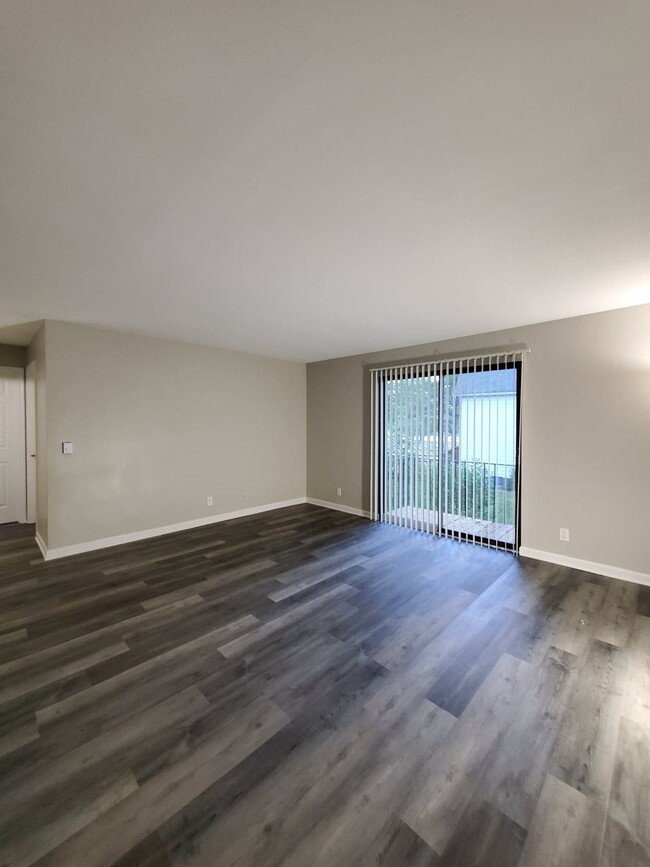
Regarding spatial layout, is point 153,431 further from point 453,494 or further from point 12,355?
point 453,494

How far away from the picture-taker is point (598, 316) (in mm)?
3314

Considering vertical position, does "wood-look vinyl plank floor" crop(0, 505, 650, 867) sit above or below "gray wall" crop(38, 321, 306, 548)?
below

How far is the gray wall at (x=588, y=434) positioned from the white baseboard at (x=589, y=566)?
0.05m

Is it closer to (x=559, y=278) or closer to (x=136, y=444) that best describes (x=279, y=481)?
(x=136, y=444)

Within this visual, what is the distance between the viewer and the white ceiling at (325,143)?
921 mm

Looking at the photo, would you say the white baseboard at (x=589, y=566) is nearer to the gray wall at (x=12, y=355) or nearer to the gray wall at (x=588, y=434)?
the gray wall at (x=588, y=434)

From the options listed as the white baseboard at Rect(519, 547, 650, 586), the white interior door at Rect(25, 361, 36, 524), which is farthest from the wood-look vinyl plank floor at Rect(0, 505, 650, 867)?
the white interior door at Rect(25, 361, 36, 524)

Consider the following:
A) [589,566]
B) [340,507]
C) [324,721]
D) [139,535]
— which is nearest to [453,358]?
[589,566]

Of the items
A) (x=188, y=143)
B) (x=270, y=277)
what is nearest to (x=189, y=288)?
(x=270, y=277)

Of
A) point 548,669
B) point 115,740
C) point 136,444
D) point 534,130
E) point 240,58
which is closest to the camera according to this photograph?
point 240,58

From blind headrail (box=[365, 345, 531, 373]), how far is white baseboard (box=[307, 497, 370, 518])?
2203 mm

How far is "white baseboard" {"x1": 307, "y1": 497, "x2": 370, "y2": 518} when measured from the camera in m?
5.39

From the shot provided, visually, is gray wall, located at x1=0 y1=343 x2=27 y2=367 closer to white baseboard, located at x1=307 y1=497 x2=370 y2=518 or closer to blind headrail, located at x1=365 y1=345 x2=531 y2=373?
white baseboard, located at x1=307 y1=497 x2=370 y2=518

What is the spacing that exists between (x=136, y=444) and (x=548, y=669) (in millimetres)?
4487
